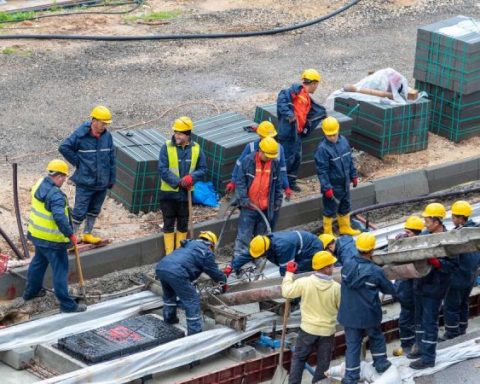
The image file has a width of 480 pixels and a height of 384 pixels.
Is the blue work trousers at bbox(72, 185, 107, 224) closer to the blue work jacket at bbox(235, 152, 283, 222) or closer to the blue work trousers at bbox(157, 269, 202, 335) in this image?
the blue work jacket at bbox(235, 152, 283, 222)

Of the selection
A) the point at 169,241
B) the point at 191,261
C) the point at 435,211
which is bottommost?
the point at 169,241

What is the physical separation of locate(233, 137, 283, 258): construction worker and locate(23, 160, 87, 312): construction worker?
235cm

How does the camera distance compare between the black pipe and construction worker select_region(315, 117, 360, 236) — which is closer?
the black pipe

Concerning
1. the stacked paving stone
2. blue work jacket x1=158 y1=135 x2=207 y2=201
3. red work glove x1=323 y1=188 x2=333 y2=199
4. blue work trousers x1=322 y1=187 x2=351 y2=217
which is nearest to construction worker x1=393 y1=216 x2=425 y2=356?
red work glove x1=323 y1=188 x2=333 y2=199

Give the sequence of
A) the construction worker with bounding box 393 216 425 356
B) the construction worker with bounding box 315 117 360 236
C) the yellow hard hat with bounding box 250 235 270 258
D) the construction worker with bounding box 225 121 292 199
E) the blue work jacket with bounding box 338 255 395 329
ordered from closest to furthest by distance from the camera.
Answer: the blue work jacket with bounding box 338 255 395 329
the construction worker with bounding box 393 216 425 356
the yellow hard hat with bounding box 250 235 270 258
the construction worker with bounding box 225 121 292 199
the construction worker with bounding box 315 117 360 236

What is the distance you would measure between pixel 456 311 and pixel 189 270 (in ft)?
10.4

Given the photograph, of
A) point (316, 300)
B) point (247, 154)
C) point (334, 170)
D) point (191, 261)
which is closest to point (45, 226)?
point (191, 261)

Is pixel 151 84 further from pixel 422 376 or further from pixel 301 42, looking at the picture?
pixel 422 376

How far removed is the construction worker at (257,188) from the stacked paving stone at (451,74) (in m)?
4.86

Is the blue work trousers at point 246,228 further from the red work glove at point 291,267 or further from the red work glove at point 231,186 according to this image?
the red work glove at point 291,267

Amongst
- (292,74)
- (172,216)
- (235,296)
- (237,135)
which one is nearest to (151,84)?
(292,74)

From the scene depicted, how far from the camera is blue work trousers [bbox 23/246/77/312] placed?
15.1 meters

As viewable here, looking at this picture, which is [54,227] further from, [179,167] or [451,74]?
[451,74]

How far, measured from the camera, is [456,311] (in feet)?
50.4
